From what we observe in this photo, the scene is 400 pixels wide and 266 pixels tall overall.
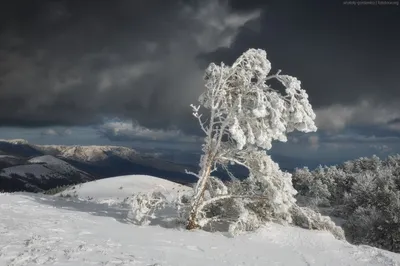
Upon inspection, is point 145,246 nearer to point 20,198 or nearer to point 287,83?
point 287,83

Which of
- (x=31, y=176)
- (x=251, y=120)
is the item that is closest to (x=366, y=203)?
(x=251, y=120)

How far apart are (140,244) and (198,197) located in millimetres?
3817

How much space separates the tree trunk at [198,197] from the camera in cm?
1455

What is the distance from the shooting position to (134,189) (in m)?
29.8

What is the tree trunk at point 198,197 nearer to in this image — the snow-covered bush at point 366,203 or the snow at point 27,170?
the snow-covered bush at point 366,203

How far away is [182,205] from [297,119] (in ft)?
17.3

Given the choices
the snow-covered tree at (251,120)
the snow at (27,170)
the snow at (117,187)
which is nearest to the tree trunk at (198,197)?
the snow-covered tree at (251,120)

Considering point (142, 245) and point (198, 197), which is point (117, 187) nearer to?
point (198, 197)

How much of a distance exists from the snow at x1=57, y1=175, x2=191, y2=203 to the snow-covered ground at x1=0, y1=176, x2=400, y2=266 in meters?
10.1

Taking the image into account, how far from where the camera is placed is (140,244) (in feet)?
37.3

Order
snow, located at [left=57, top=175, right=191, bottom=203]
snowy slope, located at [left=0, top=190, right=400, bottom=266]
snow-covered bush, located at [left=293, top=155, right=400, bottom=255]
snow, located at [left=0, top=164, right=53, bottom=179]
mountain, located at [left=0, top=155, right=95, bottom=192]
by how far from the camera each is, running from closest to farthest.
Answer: snowy slope, located at [left=0, top=190, right=400, bottom=266], snow-covered bush, located at [left=293, top=155, right=400, bottom=255], snow, located at [left=57, top=175, right=191, bottom=203], mountain, located at [left=0, top=155, right=95, bottom=192], snow, located at [left=0, top=164, right=53, bottom=179]

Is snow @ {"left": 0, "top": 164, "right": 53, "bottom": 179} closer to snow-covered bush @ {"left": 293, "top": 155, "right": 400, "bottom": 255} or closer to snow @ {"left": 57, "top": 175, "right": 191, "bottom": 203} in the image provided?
snow @ {"left": 57, "top": 175, "right": 191, "bottom": 203}

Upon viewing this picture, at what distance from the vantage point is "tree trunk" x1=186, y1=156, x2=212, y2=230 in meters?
14.6

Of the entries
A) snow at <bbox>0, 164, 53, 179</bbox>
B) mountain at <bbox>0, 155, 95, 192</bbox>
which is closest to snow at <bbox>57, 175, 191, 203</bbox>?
mountain at <bbox>0, 155, 95, 192</bbox>
